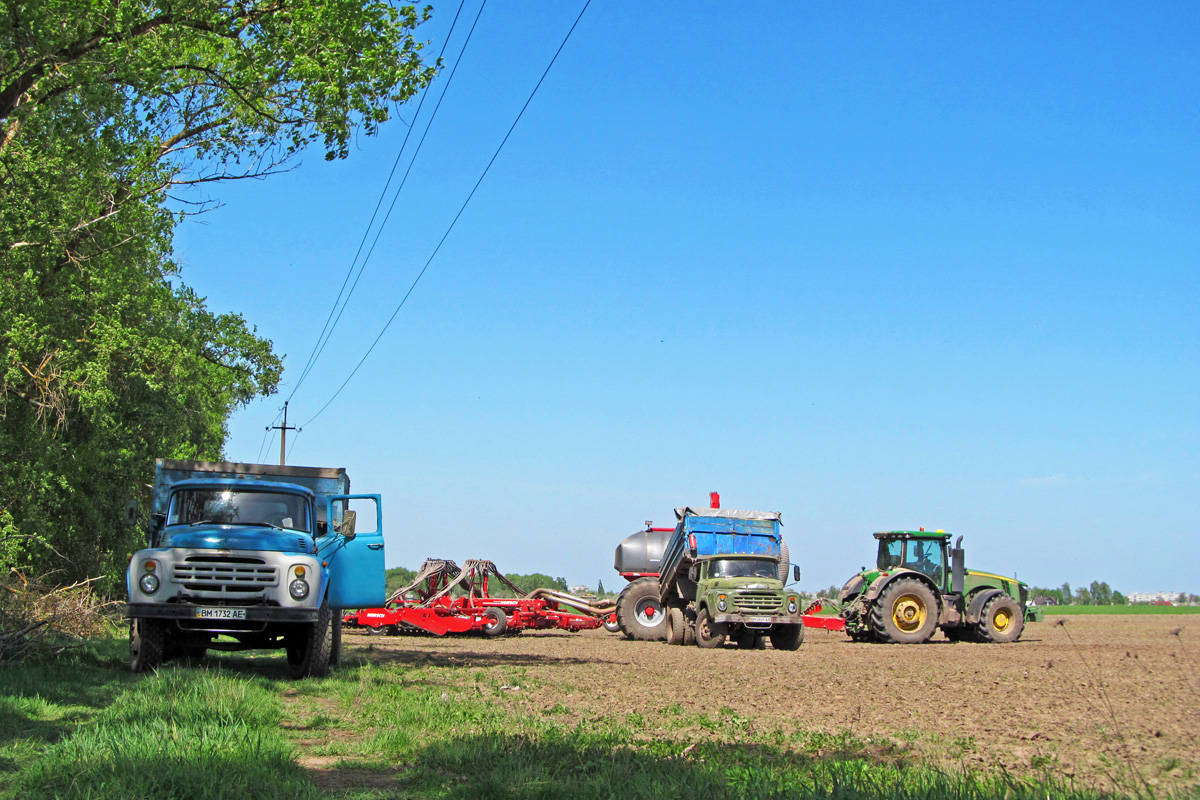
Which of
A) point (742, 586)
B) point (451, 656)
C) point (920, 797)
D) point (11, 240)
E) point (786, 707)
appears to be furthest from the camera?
point (742, 586)

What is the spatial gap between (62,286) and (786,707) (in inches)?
600

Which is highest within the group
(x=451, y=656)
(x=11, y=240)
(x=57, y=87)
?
(x=57, y=87)

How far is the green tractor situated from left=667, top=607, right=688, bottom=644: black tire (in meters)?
3.87

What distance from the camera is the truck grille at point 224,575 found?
35.7 feet

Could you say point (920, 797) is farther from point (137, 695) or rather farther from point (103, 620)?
point (103, 620)

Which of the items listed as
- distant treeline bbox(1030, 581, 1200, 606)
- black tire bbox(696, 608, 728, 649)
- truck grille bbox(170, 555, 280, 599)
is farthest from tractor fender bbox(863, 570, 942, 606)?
distant treeline bbox(1030, 581, 1200, 606)

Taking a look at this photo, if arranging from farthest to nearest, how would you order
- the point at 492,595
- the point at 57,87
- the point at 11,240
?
the point at 492,595
the point at 11,240
the point at 57,87

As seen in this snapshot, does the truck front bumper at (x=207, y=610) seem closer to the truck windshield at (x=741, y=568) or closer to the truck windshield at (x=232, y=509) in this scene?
the truck windshield at (x=232, y=509)

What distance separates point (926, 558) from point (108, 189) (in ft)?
61.1

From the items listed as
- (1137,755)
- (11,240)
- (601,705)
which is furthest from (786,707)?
(11,240)

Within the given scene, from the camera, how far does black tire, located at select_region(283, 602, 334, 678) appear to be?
11.5 m

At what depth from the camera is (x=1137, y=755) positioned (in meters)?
6.65

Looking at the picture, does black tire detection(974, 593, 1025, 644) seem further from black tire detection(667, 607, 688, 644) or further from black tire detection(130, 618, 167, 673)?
black tire detection(130, 618, 167, 673)

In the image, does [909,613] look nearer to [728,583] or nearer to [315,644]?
[728,583]
